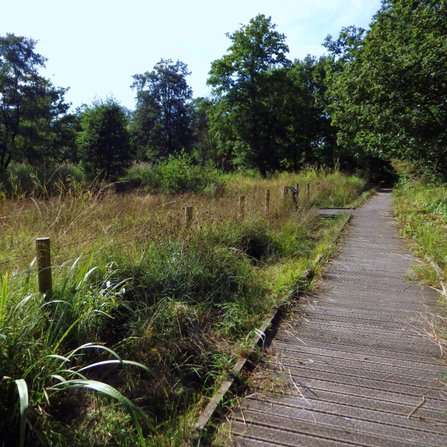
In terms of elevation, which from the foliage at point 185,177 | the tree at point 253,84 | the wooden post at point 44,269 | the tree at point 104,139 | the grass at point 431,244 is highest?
the tree at point 253,84

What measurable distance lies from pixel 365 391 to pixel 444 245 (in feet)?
14.0

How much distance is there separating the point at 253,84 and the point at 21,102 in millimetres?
18531

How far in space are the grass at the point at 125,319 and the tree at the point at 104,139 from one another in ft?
53.5

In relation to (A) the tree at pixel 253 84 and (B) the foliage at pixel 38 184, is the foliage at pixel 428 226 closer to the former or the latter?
(B) the foliage at pixel 38 184

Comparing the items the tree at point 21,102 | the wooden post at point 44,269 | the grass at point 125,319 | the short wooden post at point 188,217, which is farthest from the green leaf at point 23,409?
the tree at point 21,102

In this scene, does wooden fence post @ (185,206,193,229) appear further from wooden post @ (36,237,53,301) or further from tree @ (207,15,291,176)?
tree @ (207,15,291,176)

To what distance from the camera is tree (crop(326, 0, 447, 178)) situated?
12.0 m

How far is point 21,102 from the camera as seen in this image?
20.8 metres

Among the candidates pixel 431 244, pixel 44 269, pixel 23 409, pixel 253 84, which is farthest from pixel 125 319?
pixel 253 84

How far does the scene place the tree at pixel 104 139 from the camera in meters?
21.0

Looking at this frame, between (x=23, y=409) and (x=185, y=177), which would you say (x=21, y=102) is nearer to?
(x=185, y=177)

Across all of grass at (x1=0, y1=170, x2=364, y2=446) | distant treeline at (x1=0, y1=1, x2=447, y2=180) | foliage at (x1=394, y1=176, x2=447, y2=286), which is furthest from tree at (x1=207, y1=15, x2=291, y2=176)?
grass at (x1=0, y1=170, x2=364, y2=446)

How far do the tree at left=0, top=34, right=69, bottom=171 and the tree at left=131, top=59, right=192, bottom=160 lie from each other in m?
19.9

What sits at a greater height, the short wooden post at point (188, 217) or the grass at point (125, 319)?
the short wooden post at point (188, 217)
